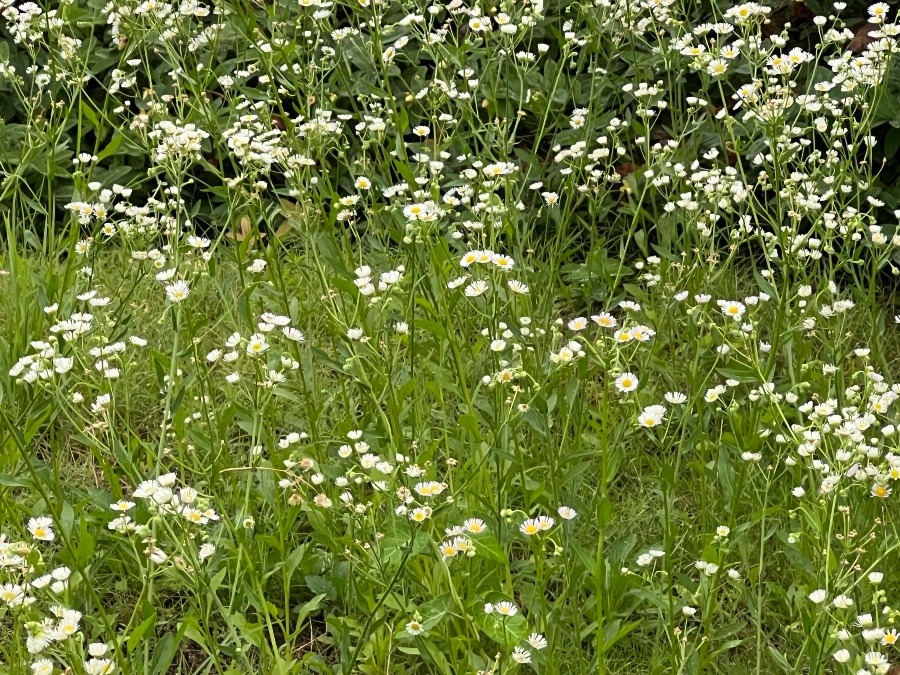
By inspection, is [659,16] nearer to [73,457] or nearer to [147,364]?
[147,364]

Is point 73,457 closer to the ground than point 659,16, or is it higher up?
closer to the ground

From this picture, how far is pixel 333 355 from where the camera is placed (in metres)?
3.25

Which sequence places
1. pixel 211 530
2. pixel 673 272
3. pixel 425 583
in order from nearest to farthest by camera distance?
pixel 425 583
pixel 211 530
pixel 673 272

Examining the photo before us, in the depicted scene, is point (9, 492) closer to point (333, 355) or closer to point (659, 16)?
point (333, 355)

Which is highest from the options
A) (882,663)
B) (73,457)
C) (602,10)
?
(602,10)

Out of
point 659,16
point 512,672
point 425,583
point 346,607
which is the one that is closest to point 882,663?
point 512,672

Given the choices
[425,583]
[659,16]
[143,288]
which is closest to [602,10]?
[659,16]

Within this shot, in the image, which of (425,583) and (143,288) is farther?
(143,288)

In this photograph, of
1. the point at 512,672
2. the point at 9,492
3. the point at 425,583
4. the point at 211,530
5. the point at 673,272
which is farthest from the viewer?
the point at 673,272

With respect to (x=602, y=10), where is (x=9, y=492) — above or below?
below

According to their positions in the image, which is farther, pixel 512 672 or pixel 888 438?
pixel 888 438

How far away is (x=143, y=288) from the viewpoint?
3.66m

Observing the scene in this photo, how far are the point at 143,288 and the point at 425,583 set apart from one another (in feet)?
5.42

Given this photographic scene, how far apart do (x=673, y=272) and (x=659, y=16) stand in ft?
2.45
